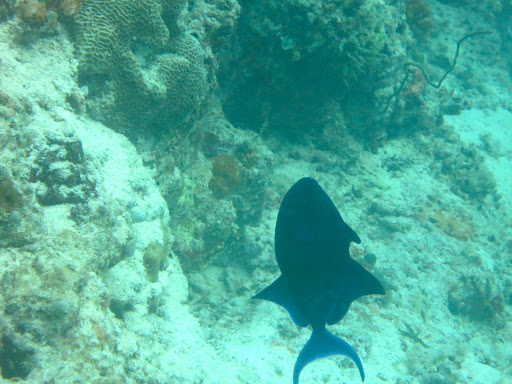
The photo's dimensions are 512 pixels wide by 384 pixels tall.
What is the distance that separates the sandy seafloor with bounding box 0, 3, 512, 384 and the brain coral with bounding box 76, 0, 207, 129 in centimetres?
23

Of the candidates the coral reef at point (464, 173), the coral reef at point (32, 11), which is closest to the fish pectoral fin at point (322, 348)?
the coral reef at point (32, 11)

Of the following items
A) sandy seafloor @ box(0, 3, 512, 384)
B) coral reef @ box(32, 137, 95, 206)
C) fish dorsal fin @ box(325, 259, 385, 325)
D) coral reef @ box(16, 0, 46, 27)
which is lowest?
sandy seafloor @ box(0, 3, 512, 384)

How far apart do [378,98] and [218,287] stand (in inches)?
184

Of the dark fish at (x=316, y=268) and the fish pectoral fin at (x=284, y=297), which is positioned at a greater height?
the dark fish at (x=316, y=268)

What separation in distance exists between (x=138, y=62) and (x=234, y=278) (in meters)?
3.49

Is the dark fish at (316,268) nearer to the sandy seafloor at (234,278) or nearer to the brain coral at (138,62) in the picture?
the sandy seafloor at (234,278)

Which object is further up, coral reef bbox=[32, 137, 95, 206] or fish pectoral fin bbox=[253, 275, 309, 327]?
fish pectoral fin bbox=[253, 275, 309, 327]

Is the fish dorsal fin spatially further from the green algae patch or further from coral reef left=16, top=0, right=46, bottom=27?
coral reef left=16, top=0, right=46, bottom=27

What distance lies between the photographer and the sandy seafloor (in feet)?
7.77

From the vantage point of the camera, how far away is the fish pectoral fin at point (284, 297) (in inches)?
60.9

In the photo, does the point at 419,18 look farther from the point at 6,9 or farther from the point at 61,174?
the point at 61,174

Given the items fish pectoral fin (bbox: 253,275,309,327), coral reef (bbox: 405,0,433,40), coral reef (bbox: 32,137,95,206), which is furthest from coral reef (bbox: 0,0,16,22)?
coral reef (bbox: 405,0,433,40)

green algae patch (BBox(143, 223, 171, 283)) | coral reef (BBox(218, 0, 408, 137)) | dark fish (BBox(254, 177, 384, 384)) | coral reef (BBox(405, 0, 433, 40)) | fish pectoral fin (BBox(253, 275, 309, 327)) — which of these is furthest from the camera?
coral reef (BBox(405, 0, 433, 40))

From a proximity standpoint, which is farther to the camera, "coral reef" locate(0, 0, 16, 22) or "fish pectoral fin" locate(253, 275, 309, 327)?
"coral reef" locate(0, 0, 16, 22)
